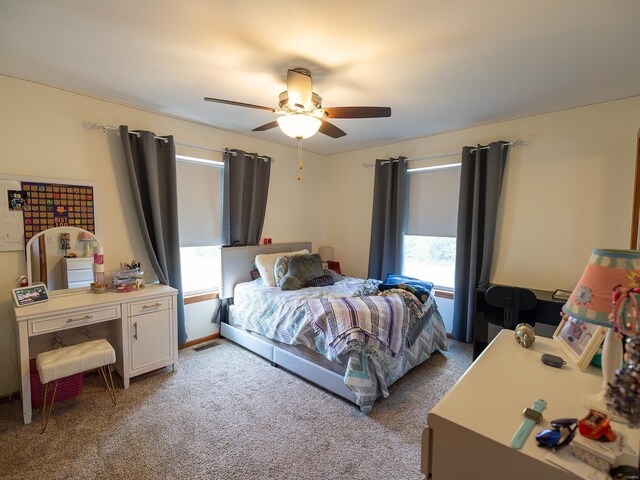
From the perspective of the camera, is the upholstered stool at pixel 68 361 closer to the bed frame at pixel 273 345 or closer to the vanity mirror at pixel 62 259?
the vanity mirror at pixel 62 259

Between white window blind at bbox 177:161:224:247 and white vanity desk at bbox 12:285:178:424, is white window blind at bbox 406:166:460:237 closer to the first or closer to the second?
white window blind at bbox 177:161:224:247

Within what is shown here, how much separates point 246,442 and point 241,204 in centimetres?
252

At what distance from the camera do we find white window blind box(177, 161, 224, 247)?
338cm

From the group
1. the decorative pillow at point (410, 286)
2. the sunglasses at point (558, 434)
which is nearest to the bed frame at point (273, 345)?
the decorative pillow at point (410, 286)

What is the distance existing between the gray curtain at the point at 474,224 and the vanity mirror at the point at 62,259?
3729 millimetres

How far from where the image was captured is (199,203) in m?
3.51

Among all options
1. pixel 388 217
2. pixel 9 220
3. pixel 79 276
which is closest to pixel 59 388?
pixel 79 276

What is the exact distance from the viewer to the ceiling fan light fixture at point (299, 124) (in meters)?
2.08

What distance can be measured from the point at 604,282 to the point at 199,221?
344cm

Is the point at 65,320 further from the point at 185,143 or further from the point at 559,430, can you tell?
the point at 559,430

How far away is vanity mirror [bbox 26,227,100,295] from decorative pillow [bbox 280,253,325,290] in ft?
5.92

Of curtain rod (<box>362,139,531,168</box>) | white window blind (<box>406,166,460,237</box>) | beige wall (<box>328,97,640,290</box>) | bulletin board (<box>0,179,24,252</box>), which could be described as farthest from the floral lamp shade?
bulletin board (<box>0,179,24,252</box>)

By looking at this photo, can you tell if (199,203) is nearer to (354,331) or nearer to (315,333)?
(315,333)

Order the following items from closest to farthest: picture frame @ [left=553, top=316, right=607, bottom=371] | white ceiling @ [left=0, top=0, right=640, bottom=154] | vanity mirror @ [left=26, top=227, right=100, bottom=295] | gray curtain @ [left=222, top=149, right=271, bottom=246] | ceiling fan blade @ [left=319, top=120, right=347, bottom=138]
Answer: picture frame @ [left=553, top=316, right=607, bottom=371] < white ceiling @ [left=0, top=0, right=640, bottom=154] < ceiling fan blade @ [left=319, top=120, right=347, bottom=138] < vanity mirror @ [left=26, top=227, right=100, bottom=295] < gray curtain @ [left=222, top=149, right=271, bottom=246]
